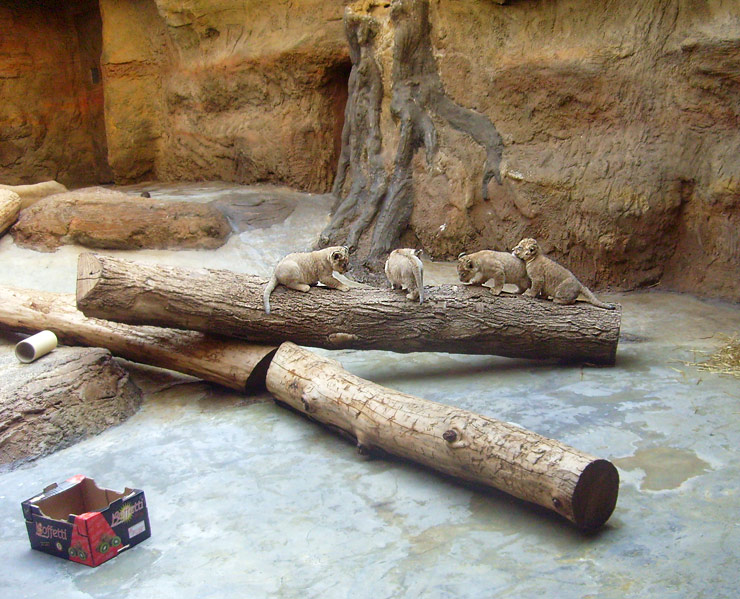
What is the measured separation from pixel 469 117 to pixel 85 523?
7.48m

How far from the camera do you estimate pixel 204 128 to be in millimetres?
13867

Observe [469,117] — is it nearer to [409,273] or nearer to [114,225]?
[409,273]

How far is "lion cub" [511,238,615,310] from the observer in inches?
259

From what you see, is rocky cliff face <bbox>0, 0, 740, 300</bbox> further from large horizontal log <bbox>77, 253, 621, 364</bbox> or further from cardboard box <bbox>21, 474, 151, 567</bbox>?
cardboard box <bbox>21, 474, 151, 567</bbox>

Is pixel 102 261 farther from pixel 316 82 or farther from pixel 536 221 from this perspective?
pixel 316 82

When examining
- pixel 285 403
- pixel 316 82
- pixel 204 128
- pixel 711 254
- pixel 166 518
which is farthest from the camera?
pixel 204 128

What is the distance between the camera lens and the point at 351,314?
248 inches

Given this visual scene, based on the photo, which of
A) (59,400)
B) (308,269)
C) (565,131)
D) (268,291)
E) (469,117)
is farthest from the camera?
(469,117)

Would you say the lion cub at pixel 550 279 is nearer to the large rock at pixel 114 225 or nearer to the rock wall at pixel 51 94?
the large rock at pixel 114 225

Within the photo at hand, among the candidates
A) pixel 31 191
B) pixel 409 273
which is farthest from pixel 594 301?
pixel 31 191

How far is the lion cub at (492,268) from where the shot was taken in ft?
21.7

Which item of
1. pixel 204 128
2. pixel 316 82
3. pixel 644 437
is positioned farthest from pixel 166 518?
pixel 204 128

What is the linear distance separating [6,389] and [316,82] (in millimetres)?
8345

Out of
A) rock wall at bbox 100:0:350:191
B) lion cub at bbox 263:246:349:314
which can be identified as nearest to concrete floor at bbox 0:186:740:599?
lion cub at bbox 263:246:349:314
